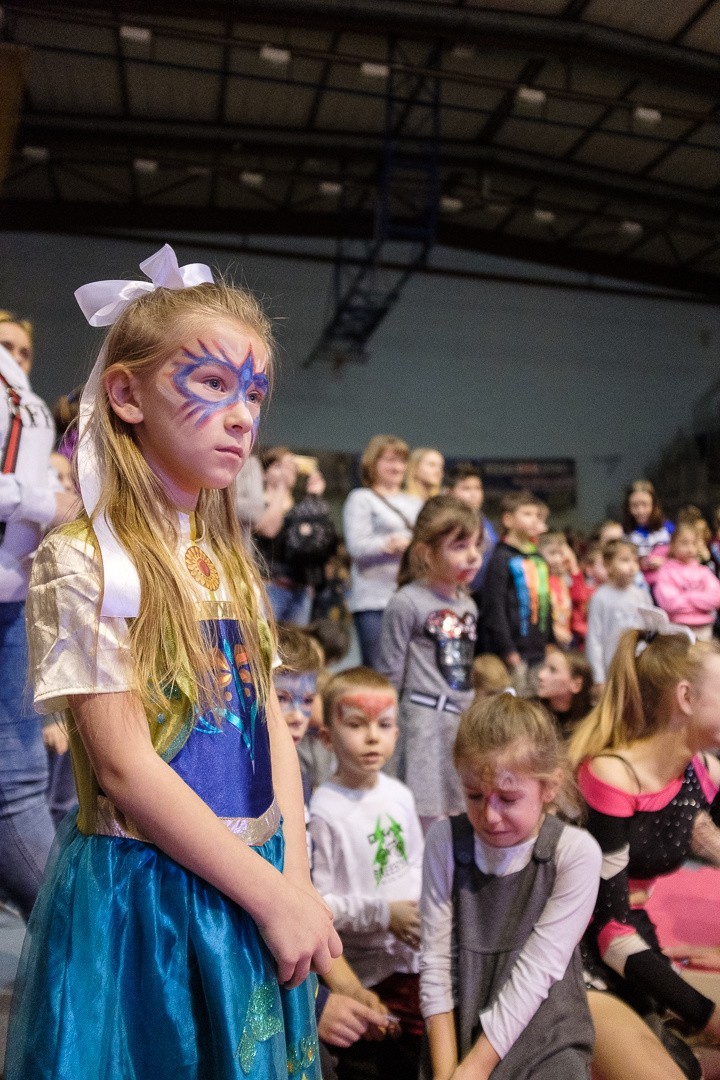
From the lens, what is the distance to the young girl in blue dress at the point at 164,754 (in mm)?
1109

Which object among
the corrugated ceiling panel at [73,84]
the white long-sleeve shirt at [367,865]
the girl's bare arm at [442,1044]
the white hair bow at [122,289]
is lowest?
the girl's bare arm at [442,1044]

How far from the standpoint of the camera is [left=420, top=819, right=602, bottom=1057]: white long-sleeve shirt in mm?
1771

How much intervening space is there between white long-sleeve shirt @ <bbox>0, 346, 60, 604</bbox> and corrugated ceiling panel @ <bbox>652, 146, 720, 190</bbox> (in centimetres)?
908

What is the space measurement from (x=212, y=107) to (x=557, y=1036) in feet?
29.4

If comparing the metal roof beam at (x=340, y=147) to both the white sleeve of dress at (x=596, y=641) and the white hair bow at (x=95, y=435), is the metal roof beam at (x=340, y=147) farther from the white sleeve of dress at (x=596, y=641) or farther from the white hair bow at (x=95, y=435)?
the white hair bow at (x=95, y=435)

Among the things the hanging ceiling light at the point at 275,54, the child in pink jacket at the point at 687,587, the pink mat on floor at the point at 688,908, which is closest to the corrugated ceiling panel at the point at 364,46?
the hanging ceiling light at the point at 275,54

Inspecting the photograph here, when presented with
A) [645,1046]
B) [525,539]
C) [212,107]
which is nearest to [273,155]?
[212,107]

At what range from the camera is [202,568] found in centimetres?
129

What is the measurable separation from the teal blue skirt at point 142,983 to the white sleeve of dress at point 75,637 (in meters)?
0.18

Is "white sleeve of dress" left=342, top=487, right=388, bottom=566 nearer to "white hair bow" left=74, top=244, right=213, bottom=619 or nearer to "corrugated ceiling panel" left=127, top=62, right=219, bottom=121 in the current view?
"white hair bow" left=74, top=244, right=213, bottom=619

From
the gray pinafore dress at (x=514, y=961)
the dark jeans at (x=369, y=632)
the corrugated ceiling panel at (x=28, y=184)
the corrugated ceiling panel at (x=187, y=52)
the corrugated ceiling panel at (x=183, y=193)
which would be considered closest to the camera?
the gray pinafore dress at (x=514, y=961)

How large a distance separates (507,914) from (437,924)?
0.42 ft

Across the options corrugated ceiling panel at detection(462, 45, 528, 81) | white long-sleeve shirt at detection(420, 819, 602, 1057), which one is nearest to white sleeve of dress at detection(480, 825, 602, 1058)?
white long-sleeve shirt at detection(420, 819, 602, 1057)

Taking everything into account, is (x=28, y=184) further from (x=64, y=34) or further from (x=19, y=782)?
(x=19, y=782)
